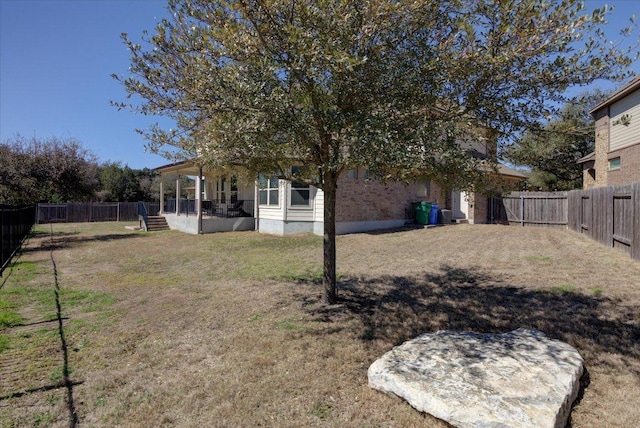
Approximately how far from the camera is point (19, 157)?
51.7 ft

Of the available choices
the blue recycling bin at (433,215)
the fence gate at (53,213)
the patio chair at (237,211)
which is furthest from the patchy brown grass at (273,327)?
the fence gate at (53,213)

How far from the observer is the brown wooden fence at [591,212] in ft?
30.2

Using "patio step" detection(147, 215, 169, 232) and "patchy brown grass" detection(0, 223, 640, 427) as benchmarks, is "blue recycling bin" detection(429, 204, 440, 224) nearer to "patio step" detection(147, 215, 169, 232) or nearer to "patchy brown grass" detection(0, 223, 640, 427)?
"patchy brown grass" detection(0, 223, 640, 427)

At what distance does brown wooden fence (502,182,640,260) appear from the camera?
→ 9.22 m

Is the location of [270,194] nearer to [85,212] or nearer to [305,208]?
[305,208]

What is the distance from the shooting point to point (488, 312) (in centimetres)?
582

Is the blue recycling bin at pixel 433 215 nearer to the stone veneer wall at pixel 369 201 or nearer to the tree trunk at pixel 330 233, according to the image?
the stone veneer wall at pixel 369 201

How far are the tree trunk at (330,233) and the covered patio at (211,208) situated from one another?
10.7 m

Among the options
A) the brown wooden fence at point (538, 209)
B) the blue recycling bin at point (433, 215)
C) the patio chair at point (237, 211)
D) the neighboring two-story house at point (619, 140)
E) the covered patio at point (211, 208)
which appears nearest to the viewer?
the neighboring two-story house at point (619, 140)

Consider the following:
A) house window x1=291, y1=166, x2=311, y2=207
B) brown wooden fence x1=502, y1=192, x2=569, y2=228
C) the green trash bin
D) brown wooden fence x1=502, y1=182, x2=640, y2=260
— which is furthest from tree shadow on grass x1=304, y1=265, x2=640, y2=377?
brown wooden fence x1=502, y1=192, x2=569, y2=228

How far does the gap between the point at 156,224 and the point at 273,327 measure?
61.1ft

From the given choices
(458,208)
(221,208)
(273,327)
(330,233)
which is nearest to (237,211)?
(221,208)

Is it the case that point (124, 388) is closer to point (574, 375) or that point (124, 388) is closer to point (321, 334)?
point (321, 334)

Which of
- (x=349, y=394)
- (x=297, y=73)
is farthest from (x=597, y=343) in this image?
(x=297, y=73)
